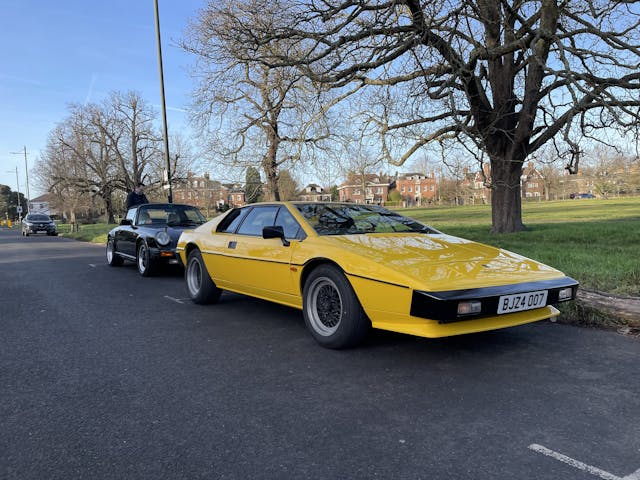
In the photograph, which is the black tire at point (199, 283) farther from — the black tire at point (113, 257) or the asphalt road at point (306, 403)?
the black tire at point (113, 257)

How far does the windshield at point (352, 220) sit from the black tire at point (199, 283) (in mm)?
1792

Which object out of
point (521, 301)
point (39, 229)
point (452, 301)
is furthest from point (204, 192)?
point (452, 301)

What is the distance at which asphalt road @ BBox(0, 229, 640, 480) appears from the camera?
2250 mm

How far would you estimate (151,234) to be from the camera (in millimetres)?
8625

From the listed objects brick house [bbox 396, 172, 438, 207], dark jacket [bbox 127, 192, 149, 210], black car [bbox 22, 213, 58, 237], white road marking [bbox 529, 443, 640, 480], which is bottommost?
white road marking [bbox 529, 443, 640, 480]

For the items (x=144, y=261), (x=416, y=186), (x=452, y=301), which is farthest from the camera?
(x=416, y=186)

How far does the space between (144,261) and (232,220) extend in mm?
3725

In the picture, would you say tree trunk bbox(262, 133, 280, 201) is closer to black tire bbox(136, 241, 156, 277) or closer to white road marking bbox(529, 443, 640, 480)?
black tire bbox(136, 241, 156, 277)

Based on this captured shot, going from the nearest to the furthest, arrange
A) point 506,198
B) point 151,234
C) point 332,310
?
1. point 332,310
2. point 151,234
3. point 506,198

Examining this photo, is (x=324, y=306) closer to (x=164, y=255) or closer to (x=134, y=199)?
(x=164, y=255)

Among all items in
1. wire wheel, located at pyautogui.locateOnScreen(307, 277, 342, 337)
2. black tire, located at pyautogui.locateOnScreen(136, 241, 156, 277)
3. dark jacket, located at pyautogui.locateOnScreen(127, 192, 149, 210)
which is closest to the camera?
wire wheel, located at pyautogui.locateOnScreen(307, 277, 342, 337)

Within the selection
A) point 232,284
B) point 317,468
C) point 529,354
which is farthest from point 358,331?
point 232,284

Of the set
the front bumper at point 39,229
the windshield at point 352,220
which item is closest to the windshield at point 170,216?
the windshield at point 352,220

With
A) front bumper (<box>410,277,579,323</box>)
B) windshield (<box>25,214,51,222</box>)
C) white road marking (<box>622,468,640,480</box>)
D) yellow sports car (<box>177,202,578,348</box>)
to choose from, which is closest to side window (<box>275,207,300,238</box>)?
yellow sports car (<box>177,202,578,348</box>)
